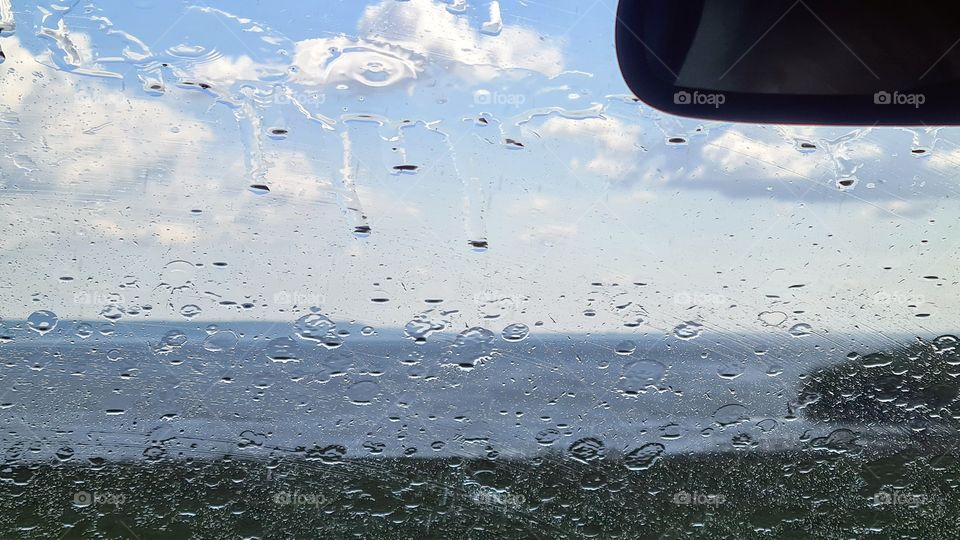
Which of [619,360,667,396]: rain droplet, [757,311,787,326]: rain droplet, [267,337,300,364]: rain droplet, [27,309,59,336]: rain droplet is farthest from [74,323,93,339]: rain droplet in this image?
[757,311,787,326]: rain droplet

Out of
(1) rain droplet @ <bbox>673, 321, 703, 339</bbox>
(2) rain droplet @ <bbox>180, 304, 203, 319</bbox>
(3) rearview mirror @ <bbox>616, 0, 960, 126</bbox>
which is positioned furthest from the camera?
(1) rain droplet @ <bbox>673, 321, 703, 339</bbox>

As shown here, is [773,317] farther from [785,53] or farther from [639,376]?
[785,53]

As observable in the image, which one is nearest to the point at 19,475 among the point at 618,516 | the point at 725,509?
the point at 618,516

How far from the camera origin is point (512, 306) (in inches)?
107

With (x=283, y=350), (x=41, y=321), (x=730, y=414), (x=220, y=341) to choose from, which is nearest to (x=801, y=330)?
(x=730, y=414)

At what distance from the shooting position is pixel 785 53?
1384 mm

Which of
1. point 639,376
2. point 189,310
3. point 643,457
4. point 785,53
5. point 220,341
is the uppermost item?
point 785,53

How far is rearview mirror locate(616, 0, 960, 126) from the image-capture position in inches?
53.1

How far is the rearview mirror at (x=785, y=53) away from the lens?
1.35 meters

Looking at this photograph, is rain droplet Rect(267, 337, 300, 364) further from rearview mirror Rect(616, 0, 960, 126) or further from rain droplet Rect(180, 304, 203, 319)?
rearview mirror Rect(616, 0, 960, 126)

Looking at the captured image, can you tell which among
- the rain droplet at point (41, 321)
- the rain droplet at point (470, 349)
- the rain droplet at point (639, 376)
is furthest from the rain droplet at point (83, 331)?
the rain droplet at point (639, 376)

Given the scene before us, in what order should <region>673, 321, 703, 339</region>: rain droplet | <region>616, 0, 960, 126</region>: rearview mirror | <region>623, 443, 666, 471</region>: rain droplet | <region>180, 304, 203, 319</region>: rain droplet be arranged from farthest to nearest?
<region>673, 321, 703, 339</region>: rain droplet, <region>180, 304, 203, 319</region>: rain droplet, <region>623, 443, 666, 471</region>: rain droplet, <region>616, 0, 960, 126</region>: rearview mirror

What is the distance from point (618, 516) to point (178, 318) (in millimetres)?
1710

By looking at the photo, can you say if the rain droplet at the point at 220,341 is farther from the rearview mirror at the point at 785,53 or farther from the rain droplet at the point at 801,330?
the rain droplet at the point at 801,330
